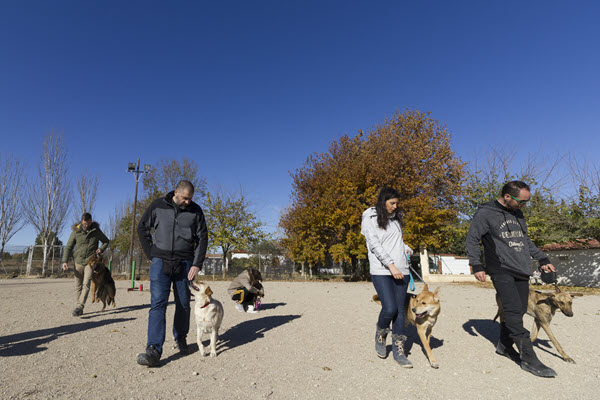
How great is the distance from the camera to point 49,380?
10.1 feet

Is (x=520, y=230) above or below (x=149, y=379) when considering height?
above

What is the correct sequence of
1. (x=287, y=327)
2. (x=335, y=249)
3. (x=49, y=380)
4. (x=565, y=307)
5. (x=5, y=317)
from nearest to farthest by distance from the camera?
(x=49, y=380)
(x=565, y=307)
(x=287, y=327)
(x=5, y=317)
(x=335, y=249)

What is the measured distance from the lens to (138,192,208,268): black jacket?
12.4 feet

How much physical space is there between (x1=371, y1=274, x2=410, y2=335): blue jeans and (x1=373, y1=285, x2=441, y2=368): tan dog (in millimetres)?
236

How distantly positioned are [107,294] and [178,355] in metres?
4.60

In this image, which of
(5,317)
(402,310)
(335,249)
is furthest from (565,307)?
(335,249)

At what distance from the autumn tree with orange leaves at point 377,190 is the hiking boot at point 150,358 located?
16.5 metres

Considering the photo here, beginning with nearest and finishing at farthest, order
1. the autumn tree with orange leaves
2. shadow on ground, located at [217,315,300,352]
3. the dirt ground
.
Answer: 1. the dirt ground
2. shadow on ground, located at [217,315,300,352]
3. the autumn tree with orange leaves

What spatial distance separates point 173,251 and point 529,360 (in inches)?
166

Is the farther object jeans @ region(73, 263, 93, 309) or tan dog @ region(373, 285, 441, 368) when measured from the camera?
jeans @ region(73, 263, 93, 309)

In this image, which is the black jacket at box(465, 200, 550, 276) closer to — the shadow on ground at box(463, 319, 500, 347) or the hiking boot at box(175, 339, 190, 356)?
the shadow on ground at box(463, 319, 500, 347)

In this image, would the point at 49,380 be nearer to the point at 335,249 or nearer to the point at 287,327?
the point at 287,327

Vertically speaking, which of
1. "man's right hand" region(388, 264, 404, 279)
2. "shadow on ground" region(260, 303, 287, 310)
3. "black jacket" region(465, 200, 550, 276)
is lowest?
"shadow on ground" region(260, 303, 287, 310)

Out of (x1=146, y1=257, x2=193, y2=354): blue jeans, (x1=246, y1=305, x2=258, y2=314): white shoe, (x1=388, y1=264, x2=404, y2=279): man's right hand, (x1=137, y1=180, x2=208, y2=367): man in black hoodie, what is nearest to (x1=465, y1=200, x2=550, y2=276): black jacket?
(x1=388, y1=264, x2=404, y2=279): man's right hand
